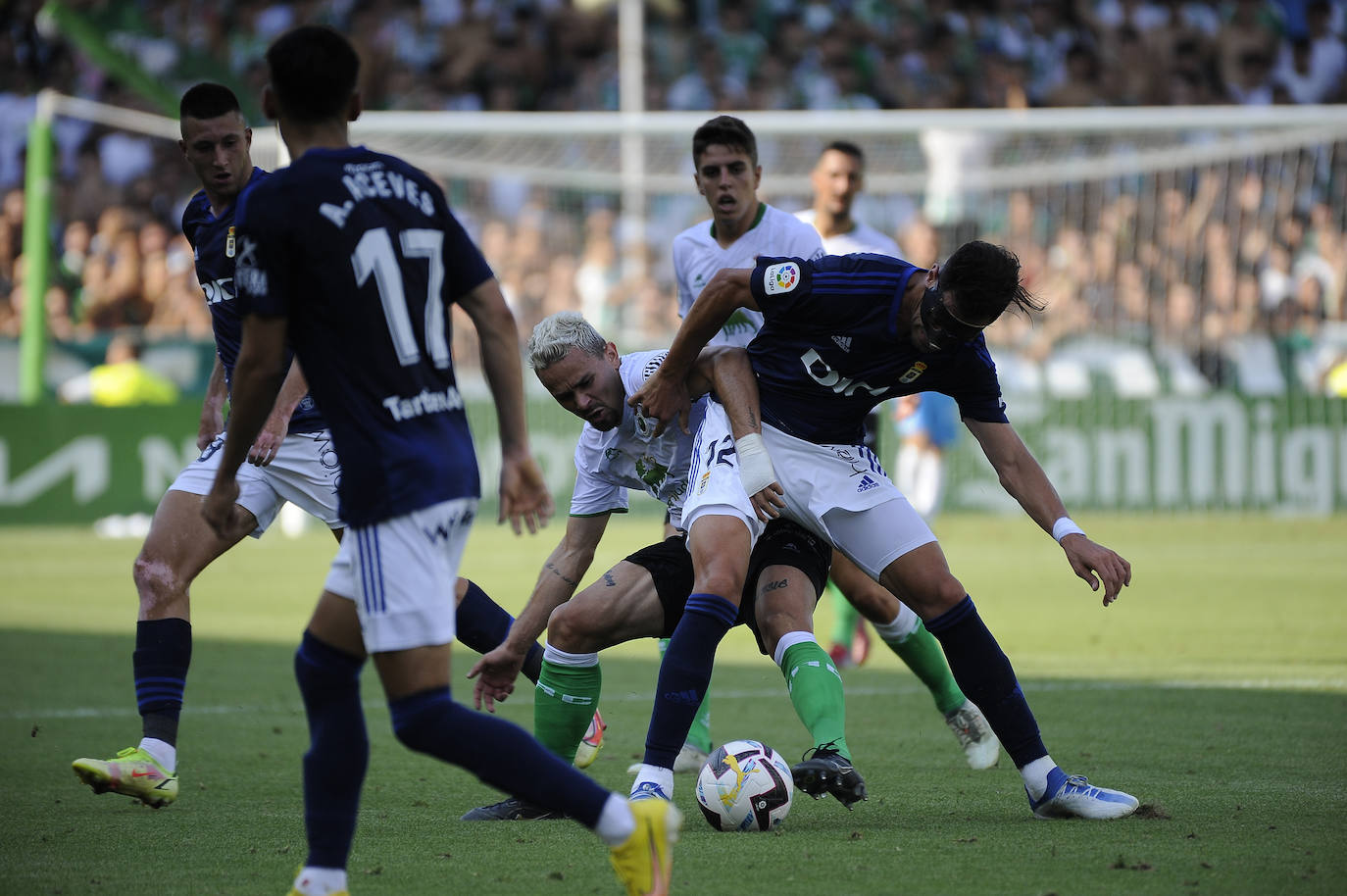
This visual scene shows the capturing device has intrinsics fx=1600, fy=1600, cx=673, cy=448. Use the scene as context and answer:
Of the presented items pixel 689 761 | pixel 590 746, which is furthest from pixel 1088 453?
pixel 590 746

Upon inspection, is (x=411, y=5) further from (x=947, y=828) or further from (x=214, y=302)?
(x=947, y=828)

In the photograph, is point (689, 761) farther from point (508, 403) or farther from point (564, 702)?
point (508, 403)

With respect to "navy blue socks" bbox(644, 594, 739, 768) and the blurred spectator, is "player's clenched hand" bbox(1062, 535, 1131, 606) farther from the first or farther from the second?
the blurred spectator

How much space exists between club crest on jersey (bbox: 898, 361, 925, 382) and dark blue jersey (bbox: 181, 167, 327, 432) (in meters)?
2.08

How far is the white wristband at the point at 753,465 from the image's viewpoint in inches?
200

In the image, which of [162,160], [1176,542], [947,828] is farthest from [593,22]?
[947,828]

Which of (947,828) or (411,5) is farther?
(411,5)

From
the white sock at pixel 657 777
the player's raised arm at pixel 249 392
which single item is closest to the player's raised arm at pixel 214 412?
Answer: the player's raised arm at pixel 249 392

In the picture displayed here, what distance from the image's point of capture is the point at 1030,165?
1862 centimetres

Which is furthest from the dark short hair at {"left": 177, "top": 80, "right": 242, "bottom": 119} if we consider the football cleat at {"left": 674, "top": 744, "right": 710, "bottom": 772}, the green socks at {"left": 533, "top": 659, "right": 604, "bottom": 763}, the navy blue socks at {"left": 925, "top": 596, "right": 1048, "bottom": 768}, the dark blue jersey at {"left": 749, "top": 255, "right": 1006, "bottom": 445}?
the navy blue socks at {"left": 925, "top": 596, "right": 1048, "bottom": 768}

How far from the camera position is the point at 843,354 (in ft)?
17.0

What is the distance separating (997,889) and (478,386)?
13.7 m

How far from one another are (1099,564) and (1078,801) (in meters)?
0.75

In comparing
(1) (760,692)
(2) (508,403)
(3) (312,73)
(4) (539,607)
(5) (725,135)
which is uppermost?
(5) (725,135)
